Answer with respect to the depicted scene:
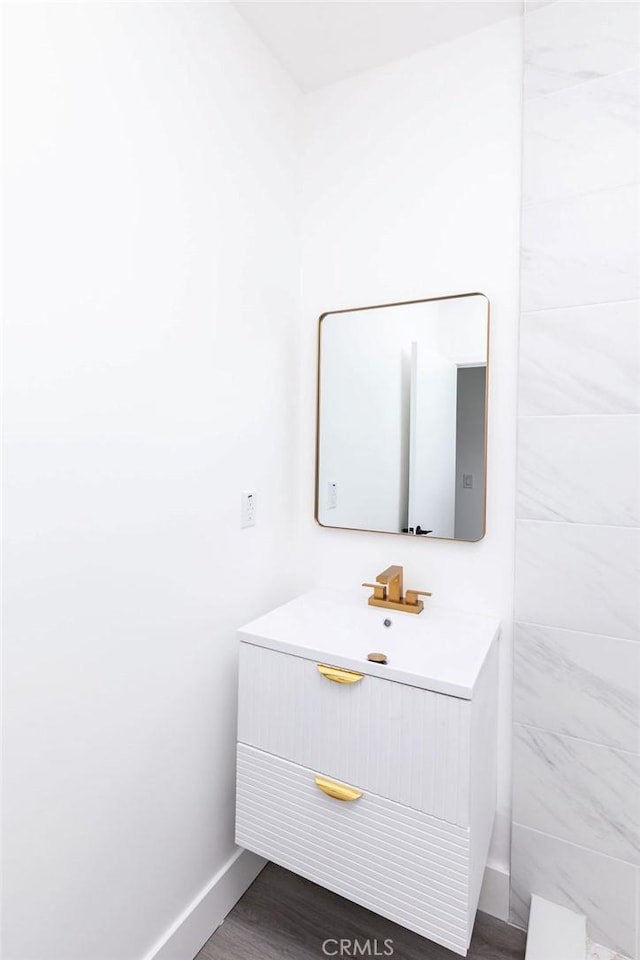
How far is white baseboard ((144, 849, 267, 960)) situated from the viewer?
1.26 meters

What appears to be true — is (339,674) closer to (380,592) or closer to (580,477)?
(380,592)

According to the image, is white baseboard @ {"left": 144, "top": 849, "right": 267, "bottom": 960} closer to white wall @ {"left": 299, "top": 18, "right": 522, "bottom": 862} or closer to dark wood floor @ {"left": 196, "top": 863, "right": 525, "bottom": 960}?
dark wood floor @ {"left": 196, "top": 863, "right": 525, "bottom": 960}

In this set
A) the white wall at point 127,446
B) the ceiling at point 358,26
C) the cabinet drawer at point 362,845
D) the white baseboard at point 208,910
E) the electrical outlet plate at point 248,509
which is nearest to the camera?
the white wall at point 127,446

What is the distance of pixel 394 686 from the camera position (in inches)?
46.0

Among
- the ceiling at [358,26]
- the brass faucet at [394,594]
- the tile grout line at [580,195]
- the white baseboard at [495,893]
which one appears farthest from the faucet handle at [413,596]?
the ceiling at [358,26]

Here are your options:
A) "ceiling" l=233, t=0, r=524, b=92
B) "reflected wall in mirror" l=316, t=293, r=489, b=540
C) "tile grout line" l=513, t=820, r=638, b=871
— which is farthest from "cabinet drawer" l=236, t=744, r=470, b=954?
"ceiling" l=233, t=0, r=524, b=92

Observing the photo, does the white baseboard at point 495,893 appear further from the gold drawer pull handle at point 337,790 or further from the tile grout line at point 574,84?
the tile grout line at point 574,84

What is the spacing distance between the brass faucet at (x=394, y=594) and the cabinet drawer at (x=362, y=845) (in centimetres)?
51

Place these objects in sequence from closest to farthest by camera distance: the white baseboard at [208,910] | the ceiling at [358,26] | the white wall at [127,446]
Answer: the white wall at [127,446]
the white baseboard at [208,910]
the ceiling at [358,26]

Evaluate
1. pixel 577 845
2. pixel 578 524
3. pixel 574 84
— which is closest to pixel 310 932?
pixel 577 845

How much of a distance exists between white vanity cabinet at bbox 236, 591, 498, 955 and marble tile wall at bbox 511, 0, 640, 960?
0.18 meters

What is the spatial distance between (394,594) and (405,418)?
55 centimetres

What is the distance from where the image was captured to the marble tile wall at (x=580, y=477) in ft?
4.30

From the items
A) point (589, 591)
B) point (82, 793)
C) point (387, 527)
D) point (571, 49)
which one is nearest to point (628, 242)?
point (571, 49)
